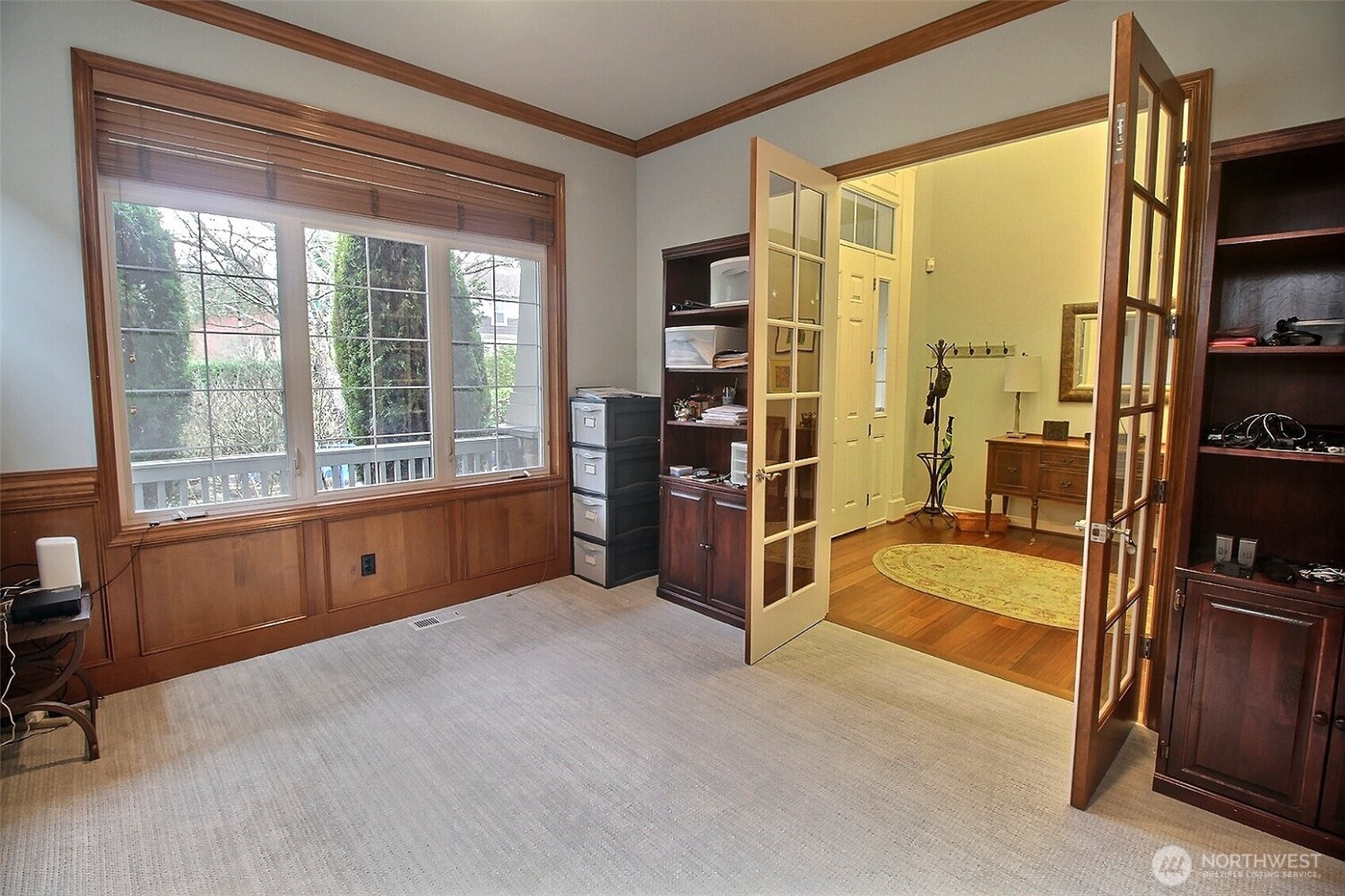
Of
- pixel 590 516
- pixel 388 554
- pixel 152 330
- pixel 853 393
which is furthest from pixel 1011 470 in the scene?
pixel 152 330

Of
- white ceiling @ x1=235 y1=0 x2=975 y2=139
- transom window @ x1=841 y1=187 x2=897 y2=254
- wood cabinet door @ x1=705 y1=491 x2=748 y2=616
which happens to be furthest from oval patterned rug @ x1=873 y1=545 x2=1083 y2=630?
white ceiling @ x1=235 y1=0 x2=975 y2=139

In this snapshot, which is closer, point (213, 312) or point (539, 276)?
point (213, 312)

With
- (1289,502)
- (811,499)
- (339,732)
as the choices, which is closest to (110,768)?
(339,732)

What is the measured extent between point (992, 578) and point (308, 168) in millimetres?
4659

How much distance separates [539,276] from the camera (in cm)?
404

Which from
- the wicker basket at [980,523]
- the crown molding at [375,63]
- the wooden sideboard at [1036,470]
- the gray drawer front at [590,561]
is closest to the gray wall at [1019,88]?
the crown molding at [375,63]

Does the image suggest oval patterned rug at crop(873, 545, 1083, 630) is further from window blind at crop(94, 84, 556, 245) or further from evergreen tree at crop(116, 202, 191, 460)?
evergreen tree at crop(116, 202, 191, 460)

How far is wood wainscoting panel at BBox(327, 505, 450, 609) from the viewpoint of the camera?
130 inches

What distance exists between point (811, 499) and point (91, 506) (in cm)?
321

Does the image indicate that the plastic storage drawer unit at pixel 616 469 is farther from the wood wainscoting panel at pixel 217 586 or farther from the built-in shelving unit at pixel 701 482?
the wood wainscoting panel at pixel 217 586

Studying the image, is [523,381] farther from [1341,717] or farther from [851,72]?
[1341,717]

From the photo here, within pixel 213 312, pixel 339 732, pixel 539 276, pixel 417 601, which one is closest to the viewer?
pixel 339 732

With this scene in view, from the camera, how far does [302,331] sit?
311 centimetres

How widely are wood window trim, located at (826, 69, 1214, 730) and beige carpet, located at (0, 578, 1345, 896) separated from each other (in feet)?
1.37
